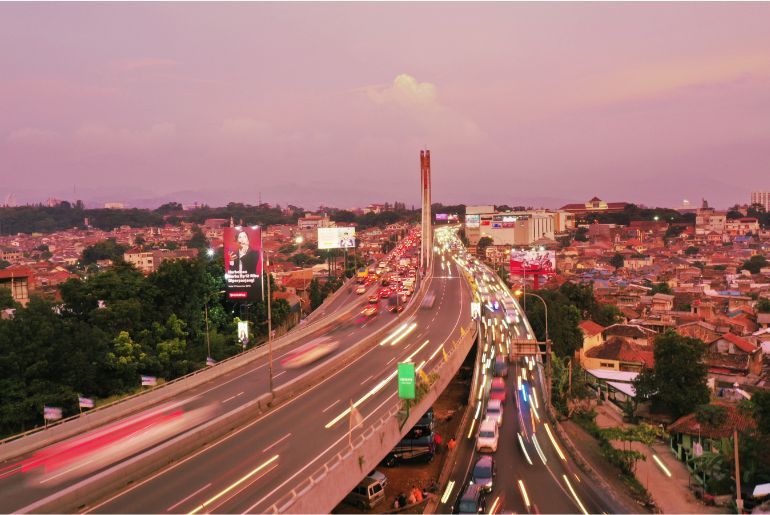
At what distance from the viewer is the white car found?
21438 millimetres

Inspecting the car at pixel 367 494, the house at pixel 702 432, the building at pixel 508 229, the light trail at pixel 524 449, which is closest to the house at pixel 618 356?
the house at pixel 702 432

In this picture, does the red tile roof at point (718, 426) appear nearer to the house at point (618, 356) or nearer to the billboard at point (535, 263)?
the house at point (618, 356)

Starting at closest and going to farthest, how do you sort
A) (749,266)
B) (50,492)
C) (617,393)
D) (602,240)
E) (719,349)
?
(50,492)
(617,393)
(719,349)
(749,266)
(602,240)

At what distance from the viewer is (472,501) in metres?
16.7

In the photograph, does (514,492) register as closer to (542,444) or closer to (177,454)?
(542,444)

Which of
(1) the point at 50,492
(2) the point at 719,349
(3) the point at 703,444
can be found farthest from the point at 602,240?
(1) the point at 50,492

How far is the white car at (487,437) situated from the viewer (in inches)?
844

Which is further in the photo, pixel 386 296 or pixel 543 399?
pixel 386 296

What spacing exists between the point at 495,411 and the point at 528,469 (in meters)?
5.40

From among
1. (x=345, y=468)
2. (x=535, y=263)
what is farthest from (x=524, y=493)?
(x=535, y=263)

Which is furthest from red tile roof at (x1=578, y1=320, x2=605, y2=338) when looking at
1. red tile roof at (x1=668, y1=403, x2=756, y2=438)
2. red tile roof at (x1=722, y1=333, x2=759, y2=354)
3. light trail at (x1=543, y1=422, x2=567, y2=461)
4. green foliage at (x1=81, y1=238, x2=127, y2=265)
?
green foliage at (x1=81, y1=238, x2=127, y2=265)

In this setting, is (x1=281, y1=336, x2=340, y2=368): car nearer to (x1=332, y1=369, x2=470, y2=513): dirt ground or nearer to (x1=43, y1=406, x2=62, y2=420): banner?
(x1=332, y1=369, x2=470, y2=513): dirt ground

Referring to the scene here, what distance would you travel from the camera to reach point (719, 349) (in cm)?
4488

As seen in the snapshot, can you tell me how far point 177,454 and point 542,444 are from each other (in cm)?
1325
